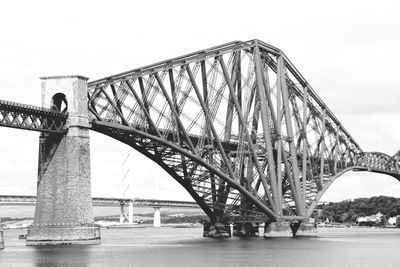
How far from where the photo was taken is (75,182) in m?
87.1

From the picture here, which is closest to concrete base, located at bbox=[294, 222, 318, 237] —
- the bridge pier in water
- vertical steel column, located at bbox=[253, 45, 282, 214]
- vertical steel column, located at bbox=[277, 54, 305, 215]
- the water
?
the bridge pier in water

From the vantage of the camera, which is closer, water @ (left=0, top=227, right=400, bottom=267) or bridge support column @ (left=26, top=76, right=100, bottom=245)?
water @ (left=0, top=227, right=400, bottom=267)

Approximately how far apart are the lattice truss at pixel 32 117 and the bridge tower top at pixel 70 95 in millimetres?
1109

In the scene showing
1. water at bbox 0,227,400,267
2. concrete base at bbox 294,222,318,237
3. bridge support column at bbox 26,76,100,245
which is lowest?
water at bbox 0,227,400,267

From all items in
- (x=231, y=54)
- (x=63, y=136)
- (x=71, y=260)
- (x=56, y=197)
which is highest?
(x=231, y=54)

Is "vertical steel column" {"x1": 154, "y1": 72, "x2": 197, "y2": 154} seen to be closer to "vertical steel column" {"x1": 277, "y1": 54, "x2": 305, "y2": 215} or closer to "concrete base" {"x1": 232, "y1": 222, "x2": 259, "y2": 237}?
"vertical steel column" {"x1": 277, "y1": 54, "x2": 305, "y2": 215}

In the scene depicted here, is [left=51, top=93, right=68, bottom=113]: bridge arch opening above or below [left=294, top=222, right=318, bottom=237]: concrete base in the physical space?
above

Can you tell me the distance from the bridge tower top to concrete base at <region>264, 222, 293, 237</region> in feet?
108

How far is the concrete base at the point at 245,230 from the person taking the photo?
404 feet

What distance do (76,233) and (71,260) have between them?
16678 mm

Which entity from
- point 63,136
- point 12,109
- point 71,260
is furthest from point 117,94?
point 71,260

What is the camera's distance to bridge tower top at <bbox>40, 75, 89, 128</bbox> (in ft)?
292

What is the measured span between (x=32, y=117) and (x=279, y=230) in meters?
39.3

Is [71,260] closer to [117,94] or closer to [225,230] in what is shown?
[117,94]
